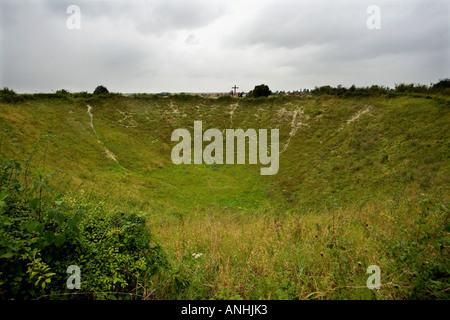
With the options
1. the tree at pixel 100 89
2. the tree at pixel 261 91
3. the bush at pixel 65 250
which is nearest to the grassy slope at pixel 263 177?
the bush at pixel 65 250

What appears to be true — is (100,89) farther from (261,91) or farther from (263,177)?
(263,177)

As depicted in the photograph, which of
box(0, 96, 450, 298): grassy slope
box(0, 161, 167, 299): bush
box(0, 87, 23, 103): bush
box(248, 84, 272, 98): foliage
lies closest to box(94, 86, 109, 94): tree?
box(0, 96, 450, 298): grassy slope

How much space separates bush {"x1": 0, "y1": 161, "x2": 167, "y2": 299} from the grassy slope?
0.58 m

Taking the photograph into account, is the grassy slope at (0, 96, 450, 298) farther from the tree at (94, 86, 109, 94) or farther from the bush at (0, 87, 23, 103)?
the tree at (94, 86, 109, 94)

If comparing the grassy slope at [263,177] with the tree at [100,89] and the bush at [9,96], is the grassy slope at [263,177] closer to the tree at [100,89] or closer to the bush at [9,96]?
the bush at [9,96]

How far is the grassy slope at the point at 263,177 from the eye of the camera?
370 cm

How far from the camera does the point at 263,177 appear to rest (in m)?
21.6

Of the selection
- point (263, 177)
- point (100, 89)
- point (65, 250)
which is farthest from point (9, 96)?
point (65, 250)

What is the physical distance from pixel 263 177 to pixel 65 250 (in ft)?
64.3

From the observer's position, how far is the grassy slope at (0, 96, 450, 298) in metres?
3.70

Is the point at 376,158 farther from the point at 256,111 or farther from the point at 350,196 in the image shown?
the point at 256,111

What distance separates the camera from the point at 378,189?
14461mm
